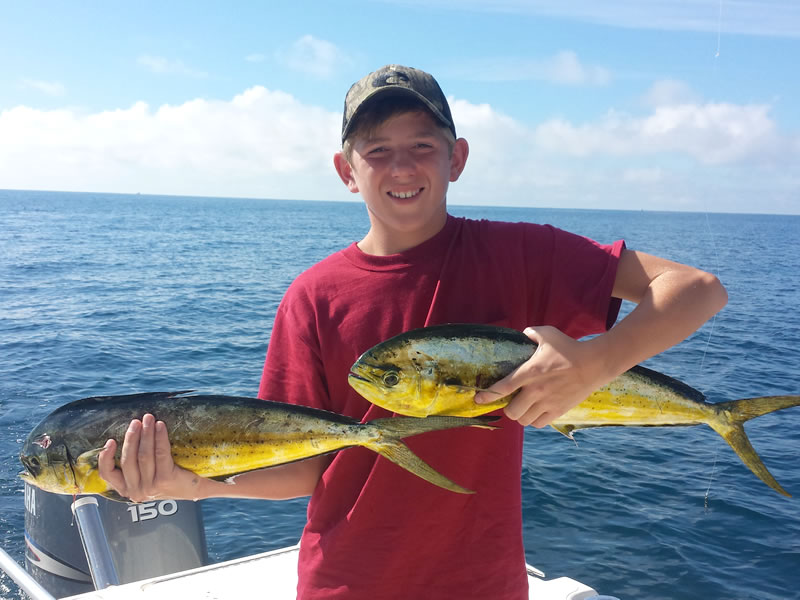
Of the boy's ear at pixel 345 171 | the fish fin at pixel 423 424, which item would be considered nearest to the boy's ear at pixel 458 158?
the boy's ear at pixel 345 171

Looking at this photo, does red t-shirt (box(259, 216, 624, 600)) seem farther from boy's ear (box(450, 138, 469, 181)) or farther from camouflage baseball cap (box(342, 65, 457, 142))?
camouflage baseball cap (box(342, 65, 457, 142))

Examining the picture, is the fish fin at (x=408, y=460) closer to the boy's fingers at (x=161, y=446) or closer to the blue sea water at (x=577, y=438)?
the boy's fingers at (x=161, y=446)

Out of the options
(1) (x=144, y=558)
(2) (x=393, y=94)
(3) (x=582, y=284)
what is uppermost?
(2) (x=393, y=94)

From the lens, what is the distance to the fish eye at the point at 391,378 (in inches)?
78.7

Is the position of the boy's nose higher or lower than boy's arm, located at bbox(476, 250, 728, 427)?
higher

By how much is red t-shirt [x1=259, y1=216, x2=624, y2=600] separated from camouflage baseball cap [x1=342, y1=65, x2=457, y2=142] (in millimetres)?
444

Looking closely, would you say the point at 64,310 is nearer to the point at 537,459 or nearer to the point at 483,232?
the point at 537,459

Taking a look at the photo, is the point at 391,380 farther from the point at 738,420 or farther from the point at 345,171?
the point at 738,420

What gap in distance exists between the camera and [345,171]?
8.68 feet

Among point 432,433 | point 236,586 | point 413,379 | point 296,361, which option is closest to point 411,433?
point 413,379

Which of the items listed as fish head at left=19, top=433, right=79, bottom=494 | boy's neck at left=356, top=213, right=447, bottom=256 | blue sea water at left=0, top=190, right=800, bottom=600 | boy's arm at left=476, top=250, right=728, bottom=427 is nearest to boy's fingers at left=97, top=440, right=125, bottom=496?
fish head at left=19, top=433, right=79, bottom=494

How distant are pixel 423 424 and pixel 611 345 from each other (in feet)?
2.14

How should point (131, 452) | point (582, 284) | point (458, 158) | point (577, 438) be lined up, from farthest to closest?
point (577, 438) < point (458, 158) < point (582, 284) < point (131, 452)

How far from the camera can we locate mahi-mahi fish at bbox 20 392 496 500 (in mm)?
2170
